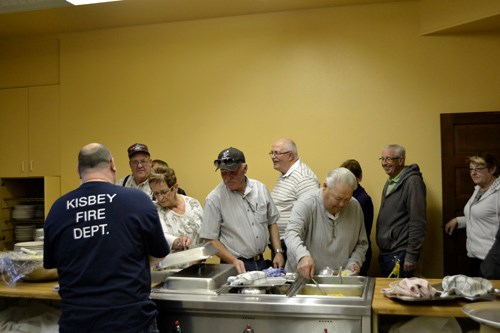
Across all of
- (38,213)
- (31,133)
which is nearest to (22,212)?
(38,213)

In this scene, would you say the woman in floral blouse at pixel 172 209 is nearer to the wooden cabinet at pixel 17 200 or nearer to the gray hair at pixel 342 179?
the gray hair at pixel 342 179

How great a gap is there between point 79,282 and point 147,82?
311cm

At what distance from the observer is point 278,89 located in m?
4.35

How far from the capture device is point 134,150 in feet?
12.1

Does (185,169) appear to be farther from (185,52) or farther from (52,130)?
(52,130)

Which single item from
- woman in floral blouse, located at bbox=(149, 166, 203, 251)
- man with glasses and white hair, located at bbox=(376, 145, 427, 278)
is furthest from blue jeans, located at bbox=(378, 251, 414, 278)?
woman in floral blouse, located at bbox=(149, 166, 203, 251)

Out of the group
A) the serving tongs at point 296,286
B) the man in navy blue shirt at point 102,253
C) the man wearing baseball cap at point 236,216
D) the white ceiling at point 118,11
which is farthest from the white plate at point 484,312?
the white ceiling at point 118,11

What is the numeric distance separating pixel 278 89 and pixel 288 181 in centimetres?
108

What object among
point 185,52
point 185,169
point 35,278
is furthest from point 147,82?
point 35,278

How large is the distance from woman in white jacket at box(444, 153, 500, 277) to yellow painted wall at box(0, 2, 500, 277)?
0.61m

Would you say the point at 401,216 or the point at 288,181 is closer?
the point at 401,216

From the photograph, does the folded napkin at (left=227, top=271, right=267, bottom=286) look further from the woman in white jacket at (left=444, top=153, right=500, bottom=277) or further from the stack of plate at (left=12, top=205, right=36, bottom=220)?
the stack of plate at (left=12, top=205, right=36, bottom=220)

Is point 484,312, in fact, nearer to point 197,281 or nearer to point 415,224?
point 197,281

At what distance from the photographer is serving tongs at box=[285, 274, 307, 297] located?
221 centimetres
